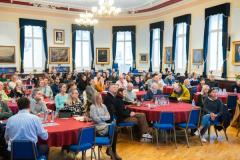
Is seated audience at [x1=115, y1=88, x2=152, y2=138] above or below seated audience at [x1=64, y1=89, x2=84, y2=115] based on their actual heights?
below

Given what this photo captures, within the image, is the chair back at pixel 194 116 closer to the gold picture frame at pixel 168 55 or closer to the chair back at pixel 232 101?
the chair back at pixel 232 101

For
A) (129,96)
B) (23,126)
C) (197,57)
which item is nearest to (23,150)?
(23,126)

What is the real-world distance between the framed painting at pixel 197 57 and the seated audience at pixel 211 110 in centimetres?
752

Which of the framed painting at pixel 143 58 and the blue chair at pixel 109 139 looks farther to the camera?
the framed painting at pixel 143 58

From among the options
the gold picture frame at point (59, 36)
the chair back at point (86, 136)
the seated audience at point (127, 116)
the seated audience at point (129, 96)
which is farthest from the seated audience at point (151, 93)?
the gold picture frame at point (59, 36)

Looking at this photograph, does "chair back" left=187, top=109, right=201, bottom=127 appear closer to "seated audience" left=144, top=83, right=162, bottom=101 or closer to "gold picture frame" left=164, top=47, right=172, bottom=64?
"seated audience" left=144, top=83, right=162, bottom=101

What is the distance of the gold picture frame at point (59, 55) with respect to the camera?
18891 millimetres

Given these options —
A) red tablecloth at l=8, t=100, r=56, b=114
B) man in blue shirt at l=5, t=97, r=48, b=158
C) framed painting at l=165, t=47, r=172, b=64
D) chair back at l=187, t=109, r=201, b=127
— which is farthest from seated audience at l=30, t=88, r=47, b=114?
framed painting at l=165, t=47, r=172, b=64

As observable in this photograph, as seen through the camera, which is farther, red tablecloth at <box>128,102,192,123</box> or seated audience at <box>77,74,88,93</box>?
seated audience at <box>77,74,88,93</box>

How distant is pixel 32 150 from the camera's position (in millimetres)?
4367

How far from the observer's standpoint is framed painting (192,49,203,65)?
596 inches

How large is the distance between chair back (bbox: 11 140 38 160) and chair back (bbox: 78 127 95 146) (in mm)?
867

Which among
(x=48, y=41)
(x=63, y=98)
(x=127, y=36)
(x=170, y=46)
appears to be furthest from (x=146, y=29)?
(x=63, y=98)

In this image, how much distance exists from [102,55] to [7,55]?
21.2 feet
